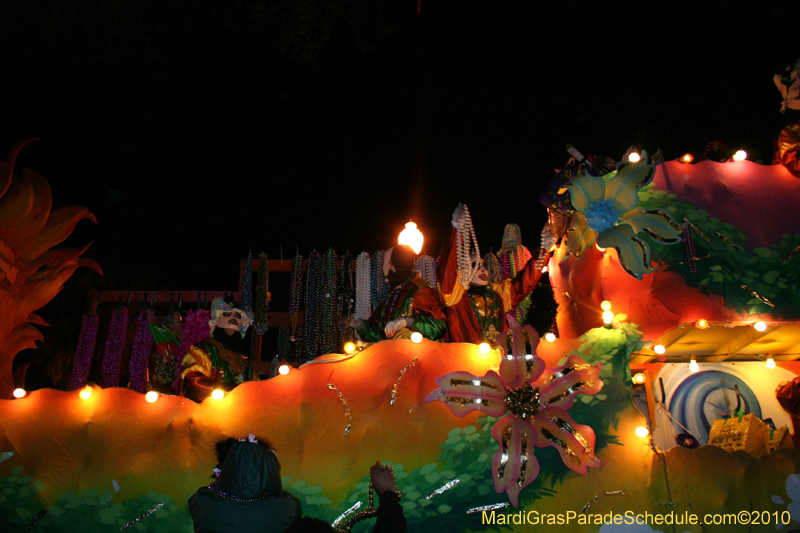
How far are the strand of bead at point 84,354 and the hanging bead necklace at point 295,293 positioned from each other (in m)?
2.43

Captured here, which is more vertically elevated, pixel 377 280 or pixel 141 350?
pixel 377 280

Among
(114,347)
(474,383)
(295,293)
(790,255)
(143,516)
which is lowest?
(143,516)

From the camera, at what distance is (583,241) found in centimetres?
355

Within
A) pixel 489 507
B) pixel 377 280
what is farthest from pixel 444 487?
pixel 377 280

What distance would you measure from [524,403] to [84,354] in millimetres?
5468

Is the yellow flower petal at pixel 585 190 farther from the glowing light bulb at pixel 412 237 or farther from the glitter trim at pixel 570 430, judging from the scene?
the glitter trim at pixel 570 430

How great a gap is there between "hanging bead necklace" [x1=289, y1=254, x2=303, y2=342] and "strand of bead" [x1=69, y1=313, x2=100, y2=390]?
2.43 metres

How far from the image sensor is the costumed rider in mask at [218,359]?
3.63 meters

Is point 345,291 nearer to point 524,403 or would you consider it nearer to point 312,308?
point 312,308

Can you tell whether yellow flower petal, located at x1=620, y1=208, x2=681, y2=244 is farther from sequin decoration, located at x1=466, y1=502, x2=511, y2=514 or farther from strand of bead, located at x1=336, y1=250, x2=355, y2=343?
strand of bead, located at x1=336, y1=250, x2=355, y2=343

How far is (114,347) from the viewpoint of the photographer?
20.2 ft

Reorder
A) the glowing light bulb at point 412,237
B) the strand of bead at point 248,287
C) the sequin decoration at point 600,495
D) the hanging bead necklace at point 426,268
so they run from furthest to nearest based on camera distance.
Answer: the strand of bead at point 248,287 < the hanging bead necklace at point 426,268 < the glowing light bulb at point 412,237 < the sequin decoration at point 600,495

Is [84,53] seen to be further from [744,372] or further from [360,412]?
[744,372]

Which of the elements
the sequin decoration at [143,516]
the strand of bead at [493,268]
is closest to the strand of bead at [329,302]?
the strand of bead at [493,268]
